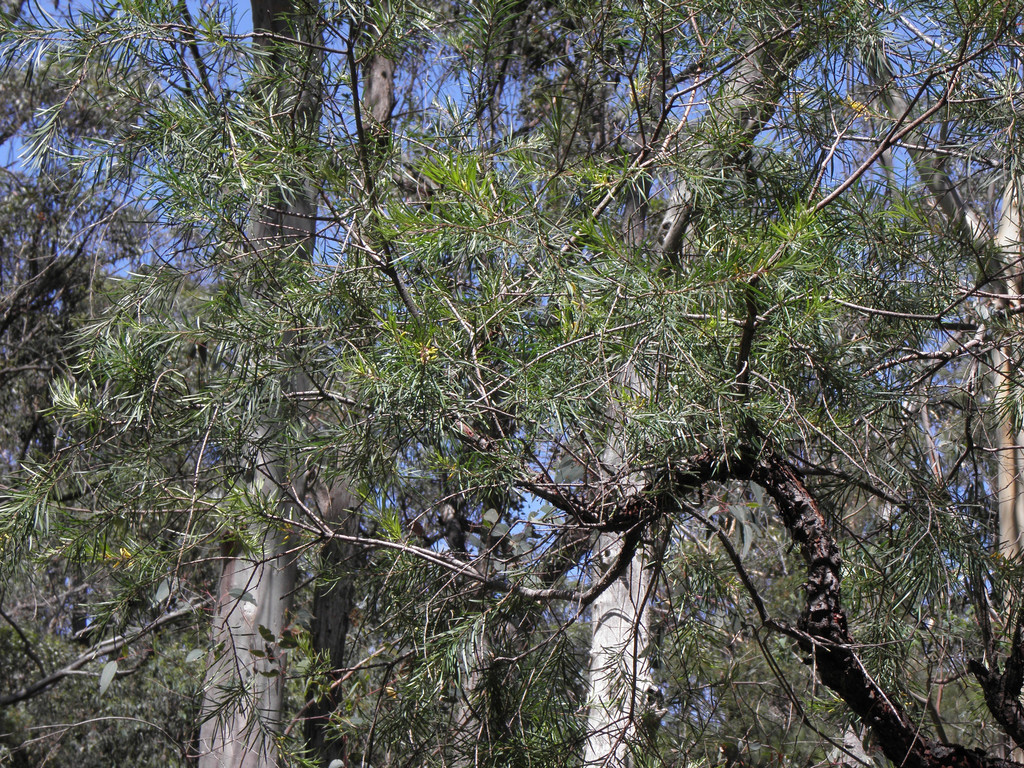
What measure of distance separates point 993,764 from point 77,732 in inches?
219

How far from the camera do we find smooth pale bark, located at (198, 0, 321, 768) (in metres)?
1.67

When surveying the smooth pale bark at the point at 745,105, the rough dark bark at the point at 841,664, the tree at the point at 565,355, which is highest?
the smooth pale bark at the point at 745,105

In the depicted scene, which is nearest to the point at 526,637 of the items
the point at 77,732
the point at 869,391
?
the point at 869,391

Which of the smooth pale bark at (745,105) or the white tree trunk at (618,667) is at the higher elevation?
the smooth pale bark at (745,105)

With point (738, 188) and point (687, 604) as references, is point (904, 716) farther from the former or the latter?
point (738, 188)

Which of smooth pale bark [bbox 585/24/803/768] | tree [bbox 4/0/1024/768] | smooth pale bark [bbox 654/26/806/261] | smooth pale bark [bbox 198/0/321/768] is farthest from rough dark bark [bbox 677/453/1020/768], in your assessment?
smooth pale bark [bbox 198/0/321/768]

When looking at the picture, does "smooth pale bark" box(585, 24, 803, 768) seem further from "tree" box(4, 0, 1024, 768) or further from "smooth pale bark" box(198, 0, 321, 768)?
"smooth pale bark" box(198, 0, 321, 768)

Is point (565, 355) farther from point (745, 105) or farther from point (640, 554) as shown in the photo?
point (745, 105)

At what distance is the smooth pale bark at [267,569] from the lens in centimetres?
167

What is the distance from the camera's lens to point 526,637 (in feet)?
6.00

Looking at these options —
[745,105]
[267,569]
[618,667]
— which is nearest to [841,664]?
[618,667]

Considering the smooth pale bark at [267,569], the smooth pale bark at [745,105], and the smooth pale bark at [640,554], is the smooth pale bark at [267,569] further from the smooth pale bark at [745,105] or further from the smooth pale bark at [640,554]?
the smooth pale bark at [745,105]

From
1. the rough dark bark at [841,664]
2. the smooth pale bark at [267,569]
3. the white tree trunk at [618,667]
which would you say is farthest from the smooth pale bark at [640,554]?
the smooth pale bark at [267,569]

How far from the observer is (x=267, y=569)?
2.44 meters
